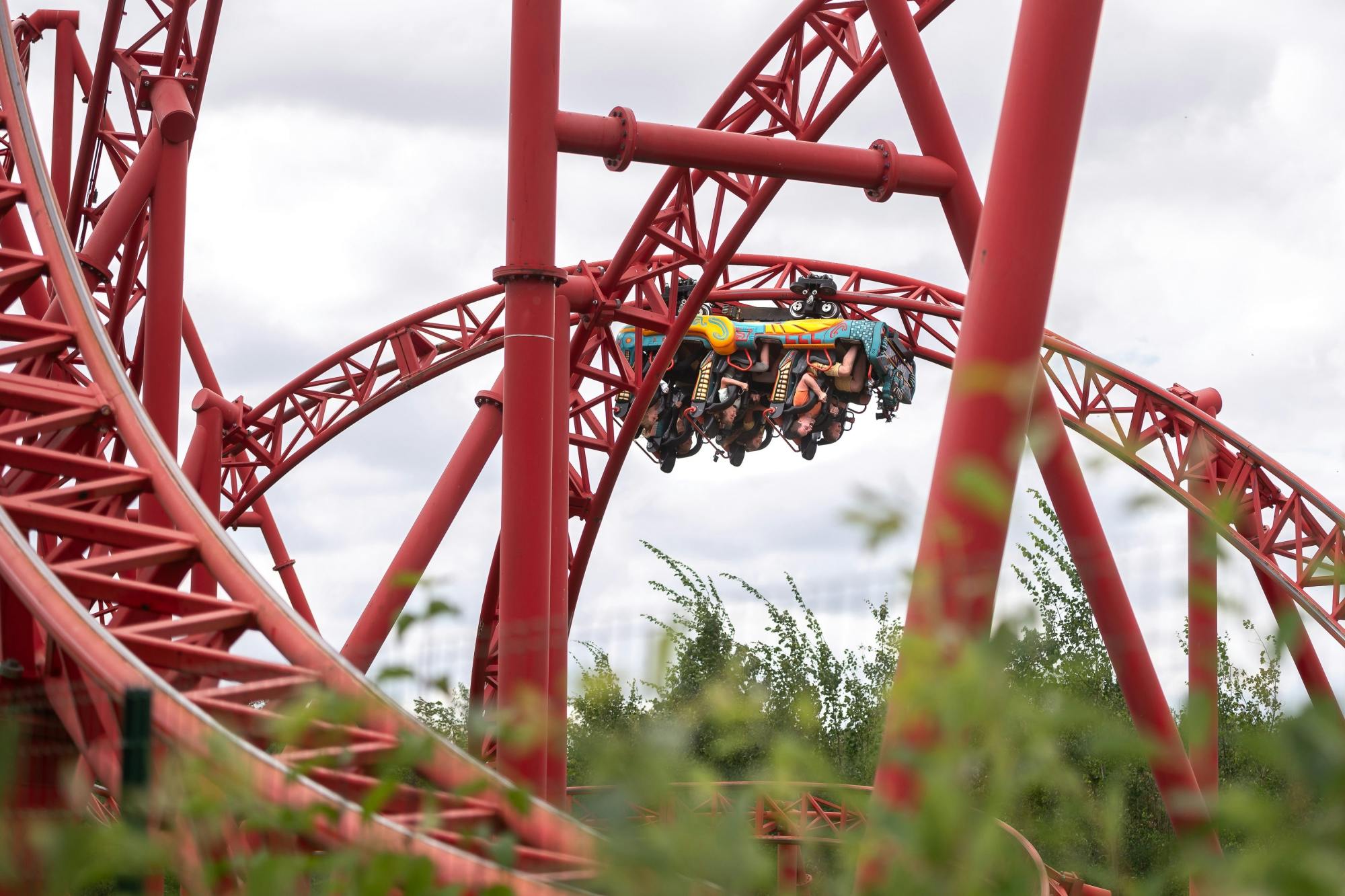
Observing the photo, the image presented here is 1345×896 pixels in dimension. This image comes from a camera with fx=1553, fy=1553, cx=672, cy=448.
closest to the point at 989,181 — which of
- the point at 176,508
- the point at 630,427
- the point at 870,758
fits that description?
the point at 176,508

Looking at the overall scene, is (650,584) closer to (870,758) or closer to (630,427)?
(870,758)

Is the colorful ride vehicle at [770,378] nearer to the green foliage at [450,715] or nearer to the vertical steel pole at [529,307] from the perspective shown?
the green foliage at [450,715]

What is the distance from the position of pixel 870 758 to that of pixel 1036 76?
15.9 meters

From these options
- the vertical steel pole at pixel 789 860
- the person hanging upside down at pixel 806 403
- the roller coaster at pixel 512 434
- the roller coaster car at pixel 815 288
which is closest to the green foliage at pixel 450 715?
the roller coaster at pixel 512 434

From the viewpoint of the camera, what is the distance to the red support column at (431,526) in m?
9.33

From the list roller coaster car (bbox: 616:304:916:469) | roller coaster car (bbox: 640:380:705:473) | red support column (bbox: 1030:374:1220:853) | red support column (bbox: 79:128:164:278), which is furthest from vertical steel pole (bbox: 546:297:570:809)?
roller coaster car (bbox: 640:380:705:473)

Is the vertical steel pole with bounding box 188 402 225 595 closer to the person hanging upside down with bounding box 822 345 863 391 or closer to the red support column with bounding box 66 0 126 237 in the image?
the red support column with bounding box 66 0 126 237

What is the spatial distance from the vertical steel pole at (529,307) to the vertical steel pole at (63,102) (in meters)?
5.87

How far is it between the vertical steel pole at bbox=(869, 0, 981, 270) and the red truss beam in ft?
0.20

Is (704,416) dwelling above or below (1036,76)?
A: above

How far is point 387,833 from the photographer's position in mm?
2721

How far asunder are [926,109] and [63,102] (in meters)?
6.98

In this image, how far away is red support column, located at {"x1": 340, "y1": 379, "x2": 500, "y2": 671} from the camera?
9.33 metres

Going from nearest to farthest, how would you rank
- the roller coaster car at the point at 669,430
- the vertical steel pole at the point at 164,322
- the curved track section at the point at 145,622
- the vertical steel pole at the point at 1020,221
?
1. the curved track section at the point at 145,622
2. the vertical steel pole at the point at 1020,221
3. the vertical steel pole at the point at 164,322
4. the roller coaster car at the point at 669,430
